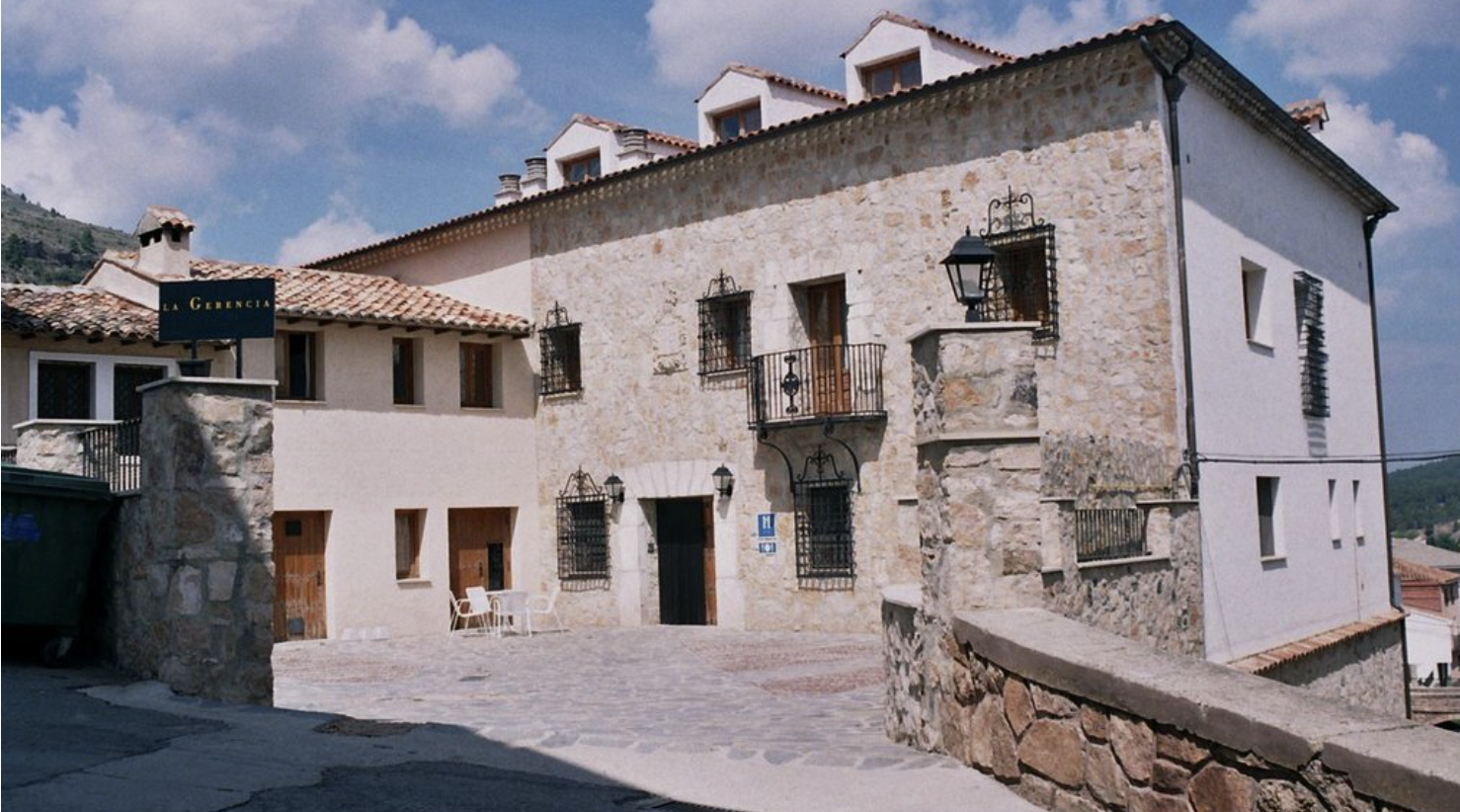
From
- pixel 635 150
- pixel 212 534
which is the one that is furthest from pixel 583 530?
pixel 212 534

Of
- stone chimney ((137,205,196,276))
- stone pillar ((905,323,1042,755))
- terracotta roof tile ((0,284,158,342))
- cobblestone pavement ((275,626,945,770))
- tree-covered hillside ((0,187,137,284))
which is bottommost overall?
cobblestone pavement ((275,626,945,770))

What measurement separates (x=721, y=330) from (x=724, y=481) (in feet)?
7.00

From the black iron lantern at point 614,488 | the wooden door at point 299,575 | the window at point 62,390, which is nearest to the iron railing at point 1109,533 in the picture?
the black iron lantern at point 614,488

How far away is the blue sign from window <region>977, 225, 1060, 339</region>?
4.25m

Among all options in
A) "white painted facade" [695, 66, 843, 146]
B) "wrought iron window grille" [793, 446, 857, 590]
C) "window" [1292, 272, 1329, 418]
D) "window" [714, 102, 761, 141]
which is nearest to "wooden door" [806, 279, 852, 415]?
"wrought iron window grille" [793, 446, 857, 590]

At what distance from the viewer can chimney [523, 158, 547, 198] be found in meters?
25.0

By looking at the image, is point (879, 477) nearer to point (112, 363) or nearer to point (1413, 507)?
point (112, 363)

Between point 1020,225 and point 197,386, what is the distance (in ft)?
32.1

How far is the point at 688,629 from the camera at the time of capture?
18875 mm

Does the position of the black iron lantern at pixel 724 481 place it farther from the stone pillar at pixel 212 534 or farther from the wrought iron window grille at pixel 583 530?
the stone pillar at pixel 212 534

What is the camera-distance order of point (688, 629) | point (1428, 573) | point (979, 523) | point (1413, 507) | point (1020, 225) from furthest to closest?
1. point (1413, 507)
2. point (1428, 573)
3. point (688, 629)
4. point (1020, 225)
5. point (979, 523)

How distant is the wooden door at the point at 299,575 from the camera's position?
1927 centimetres

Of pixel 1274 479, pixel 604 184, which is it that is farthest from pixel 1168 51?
pixel 604 184

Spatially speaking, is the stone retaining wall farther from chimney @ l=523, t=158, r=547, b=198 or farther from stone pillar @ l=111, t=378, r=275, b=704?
chimney @ l=523, t=158, r=547, b=198
